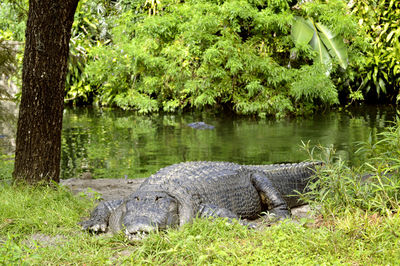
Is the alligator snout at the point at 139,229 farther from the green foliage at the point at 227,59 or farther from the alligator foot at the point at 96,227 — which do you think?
the green foliage at the point at 227,59

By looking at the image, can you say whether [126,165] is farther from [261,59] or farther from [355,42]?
[355,42]

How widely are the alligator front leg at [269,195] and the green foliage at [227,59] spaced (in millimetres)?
9810

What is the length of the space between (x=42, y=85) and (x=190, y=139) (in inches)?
259

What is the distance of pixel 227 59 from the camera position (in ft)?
52.0

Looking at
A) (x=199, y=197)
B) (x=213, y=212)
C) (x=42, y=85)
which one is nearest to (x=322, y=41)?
(x=42, y=85)

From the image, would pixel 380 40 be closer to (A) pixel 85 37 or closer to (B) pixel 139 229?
(A) pixel 85 37

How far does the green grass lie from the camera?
309 cm

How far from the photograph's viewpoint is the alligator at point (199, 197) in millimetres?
4051

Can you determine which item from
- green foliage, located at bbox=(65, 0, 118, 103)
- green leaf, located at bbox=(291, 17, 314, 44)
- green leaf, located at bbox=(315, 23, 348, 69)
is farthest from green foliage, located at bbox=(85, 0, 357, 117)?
green foliage, located at bbox=(65, 0, 118, 103)

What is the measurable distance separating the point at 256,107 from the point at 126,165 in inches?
285

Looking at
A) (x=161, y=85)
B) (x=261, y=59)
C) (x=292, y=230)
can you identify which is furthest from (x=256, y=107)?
(x=292, y=230)

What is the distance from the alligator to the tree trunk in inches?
47.8

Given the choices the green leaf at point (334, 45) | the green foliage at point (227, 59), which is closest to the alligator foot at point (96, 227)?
the green foliage at point (227, 59)

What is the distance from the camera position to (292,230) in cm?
354
